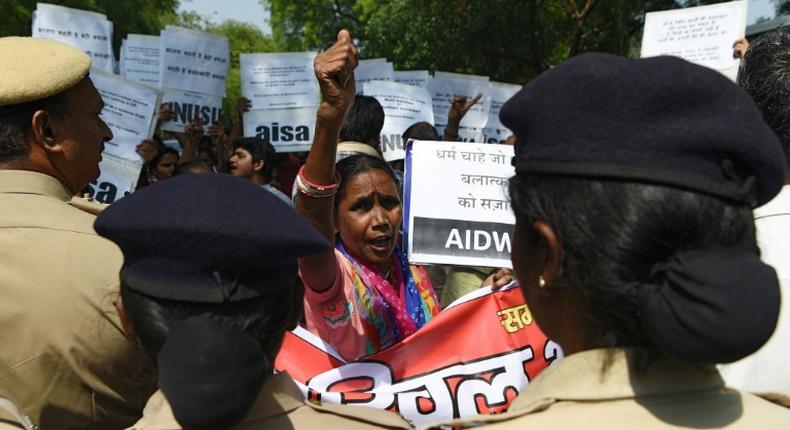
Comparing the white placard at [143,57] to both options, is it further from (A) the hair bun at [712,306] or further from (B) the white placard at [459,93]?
(A) the hair bun at [712,306]

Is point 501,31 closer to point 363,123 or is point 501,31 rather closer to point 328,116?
point 363,123

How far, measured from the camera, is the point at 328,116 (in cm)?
226

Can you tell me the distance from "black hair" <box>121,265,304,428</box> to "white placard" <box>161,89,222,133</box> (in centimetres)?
578

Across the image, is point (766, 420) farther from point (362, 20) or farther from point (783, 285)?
point (362, 20)

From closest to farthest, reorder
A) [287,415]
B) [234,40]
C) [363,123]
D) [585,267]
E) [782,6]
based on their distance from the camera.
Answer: [585,267]
[287,415]
[363,123]
[782,6]
[234,40]

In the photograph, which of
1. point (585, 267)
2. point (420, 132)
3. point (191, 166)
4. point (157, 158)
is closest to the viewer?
point (585, 267)

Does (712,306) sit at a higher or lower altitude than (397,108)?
higher

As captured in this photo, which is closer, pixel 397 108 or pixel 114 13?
pixel 397 108

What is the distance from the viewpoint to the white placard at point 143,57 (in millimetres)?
7357

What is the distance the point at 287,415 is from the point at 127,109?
4.41 m

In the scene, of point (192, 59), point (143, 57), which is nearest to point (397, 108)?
point (192, 59)

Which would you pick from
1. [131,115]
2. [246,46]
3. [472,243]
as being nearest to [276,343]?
[472,243]

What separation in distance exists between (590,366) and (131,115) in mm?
4744

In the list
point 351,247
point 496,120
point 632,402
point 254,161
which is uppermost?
point 632,402
